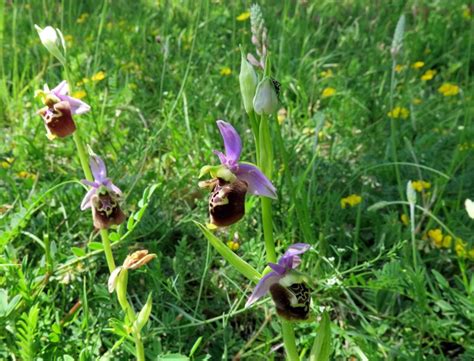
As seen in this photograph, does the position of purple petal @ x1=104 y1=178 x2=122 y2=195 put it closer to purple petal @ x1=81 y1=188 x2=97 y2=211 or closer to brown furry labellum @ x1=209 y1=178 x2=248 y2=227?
purple petal @ x1=81 y1=188 x2=97 y2=211

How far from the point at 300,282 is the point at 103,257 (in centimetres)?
91

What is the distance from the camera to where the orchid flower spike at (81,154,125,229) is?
1478mm

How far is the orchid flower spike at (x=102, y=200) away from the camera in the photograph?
1.48m

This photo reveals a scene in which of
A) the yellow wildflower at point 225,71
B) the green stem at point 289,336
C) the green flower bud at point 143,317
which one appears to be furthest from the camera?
the yellow wildflower at point 225,71

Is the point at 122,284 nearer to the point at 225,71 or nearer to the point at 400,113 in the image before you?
the point at 400,113

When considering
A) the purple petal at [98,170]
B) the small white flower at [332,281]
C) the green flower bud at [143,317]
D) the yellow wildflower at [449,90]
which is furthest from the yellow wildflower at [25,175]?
the yellow wildflower at [449,90]

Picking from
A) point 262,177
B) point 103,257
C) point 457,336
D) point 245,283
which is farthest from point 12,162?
point 457,336

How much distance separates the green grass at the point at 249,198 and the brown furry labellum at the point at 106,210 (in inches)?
8.1

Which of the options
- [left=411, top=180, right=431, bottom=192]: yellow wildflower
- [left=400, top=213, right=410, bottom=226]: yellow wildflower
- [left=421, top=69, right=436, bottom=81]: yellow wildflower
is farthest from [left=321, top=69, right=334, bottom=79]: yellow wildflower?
[left=400, top=213, right=410, bottom=226]: yellow wildflower

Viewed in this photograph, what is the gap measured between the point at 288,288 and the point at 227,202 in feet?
0.66

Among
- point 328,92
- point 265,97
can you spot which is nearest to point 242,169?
point 265,97

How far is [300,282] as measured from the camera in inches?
47.4

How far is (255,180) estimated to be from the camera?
122cm

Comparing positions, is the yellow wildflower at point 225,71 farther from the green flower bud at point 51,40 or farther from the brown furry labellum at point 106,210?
the brown furry labellum at point 106,210
